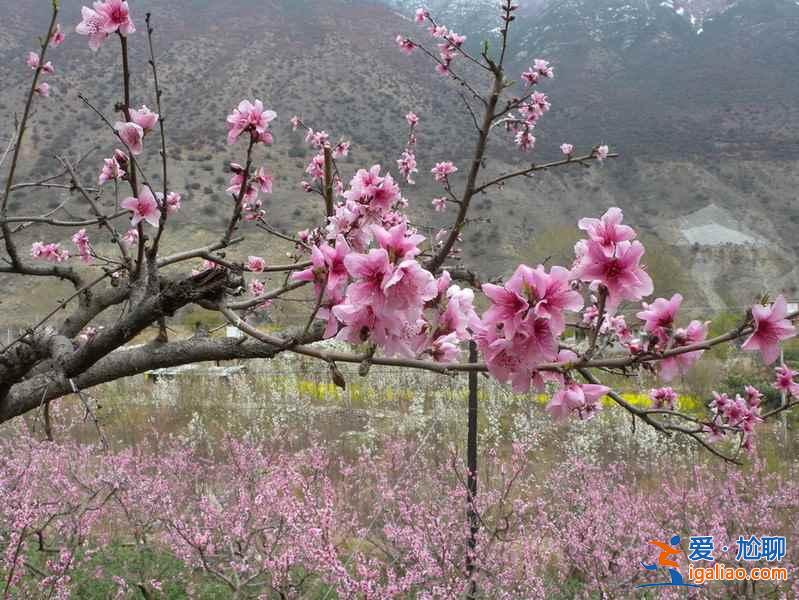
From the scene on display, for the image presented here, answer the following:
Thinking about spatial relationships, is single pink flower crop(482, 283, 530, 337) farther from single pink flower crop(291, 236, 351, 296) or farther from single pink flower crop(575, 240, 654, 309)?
single pink flower crop(291, 236, 351, 296)

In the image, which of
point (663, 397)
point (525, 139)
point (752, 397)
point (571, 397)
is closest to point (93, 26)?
point (571, 397)

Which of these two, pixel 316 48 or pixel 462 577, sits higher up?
pixel 316 48

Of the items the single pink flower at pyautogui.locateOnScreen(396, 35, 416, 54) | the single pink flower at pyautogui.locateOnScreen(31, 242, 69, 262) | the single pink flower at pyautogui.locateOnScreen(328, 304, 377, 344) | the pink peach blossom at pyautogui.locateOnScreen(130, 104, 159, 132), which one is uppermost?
the single pink flower at pyautogui.locateOnScreen(396, 35, 416, 54)

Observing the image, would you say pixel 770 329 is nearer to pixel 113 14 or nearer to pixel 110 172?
pixel 113 14

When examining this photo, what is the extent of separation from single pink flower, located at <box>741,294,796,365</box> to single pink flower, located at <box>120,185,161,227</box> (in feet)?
5.14

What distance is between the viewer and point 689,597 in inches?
143

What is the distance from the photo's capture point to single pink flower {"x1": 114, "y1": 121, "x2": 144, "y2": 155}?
165 cm

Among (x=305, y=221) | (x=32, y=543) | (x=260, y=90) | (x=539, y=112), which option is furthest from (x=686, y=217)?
(x=32, y=543)

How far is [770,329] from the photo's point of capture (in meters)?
1.17

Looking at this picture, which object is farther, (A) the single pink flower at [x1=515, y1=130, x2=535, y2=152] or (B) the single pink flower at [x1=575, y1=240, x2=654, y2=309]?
(A) the single pink flower at [x1=515, y1=130, x2=535, y2=152]

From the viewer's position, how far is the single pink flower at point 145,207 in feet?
5.65

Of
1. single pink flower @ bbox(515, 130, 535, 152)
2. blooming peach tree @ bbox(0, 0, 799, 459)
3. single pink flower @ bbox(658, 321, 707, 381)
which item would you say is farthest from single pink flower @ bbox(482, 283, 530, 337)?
single pink flower @ bbox(515, 130, 535, 152)

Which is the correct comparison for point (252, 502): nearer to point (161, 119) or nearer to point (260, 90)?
point (161, 119)

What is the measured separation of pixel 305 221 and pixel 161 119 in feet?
80.5
